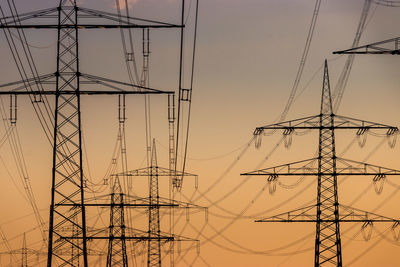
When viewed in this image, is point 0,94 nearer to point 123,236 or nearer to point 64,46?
point 64,46

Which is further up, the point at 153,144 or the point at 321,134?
the point at 153,144

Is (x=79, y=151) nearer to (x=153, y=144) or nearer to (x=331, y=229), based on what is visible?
(x=331, y=229)

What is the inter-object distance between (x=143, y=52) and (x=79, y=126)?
4072 millimetres

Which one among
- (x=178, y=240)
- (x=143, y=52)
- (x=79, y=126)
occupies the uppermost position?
(x=178, y=240)

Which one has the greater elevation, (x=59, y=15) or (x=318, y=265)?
(x=59, y=15)

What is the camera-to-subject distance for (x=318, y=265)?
54.0 meters

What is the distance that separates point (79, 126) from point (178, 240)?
44489mm

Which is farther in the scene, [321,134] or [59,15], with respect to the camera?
[321,134]

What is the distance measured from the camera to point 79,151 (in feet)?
123

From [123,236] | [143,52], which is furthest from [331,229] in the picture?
[143,52]

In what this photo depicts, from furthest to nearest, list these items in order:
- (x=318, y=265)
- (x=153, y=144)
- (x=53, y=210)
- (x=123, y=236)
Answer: (x=153, y=144) → (x=123, y=236) → (x=318, y=265) → (x=53, y=210)


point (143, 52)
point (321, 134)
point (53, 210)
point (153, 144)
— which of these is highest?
point (153, 144)

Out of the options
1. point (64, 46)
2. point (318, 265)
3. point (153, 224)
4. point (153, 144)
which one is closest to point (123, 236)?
point (153, 224)

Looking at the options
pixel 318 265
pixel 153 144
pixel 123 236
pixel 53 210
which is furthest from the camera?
pixel 153 144
